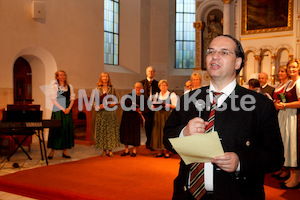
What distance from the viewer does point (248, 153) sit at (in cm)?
164

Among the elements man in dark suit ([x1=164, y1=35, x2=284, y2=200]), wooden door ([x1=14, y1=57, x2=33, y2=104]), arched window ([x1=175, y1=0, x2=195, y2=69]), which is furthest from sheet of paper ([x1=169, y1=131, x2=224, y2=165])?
arched window ([x1=175, y1=0, x2=195, y2=69])

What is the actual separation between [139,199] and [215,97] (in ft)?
8.45

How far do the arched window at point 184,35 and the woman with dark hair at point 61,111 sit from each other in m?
9.19

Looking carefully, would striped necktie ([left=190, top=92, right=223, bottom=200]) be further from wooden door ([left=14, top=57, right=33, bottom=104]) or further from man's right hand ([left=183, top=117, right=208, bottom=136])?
wooden door ([left=14, top=57, right=33, bottom=104])

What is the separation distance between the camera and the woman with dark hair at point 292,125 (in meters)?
4.45

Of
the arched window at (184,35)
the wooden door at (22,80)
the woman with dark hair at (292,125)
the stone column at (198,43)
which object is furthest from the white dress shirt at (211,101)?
the arched window at (184,35)

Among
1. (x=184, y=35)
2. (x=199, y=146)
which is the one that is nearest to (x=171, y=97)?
(x=199, y=146)

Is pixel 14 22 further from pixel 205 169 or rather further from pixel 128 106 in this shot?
pixel 205 169

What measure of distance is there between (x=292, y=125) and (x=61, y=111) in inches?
167

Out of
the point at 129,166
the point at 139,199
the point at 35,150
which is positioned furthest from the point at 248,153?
the point at 35,150

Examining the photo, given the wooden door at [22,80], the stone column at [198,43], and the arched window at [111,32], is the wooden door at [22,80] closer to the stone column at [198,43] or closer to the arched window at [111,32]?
the arched window at [111,32]

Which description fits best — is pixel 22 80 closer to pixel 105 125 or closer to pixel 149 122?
pixel 105 125

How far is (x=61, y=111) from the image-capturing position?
257 inches

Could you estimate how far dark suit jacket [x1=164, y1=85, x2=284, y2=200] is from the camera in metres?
1.65
